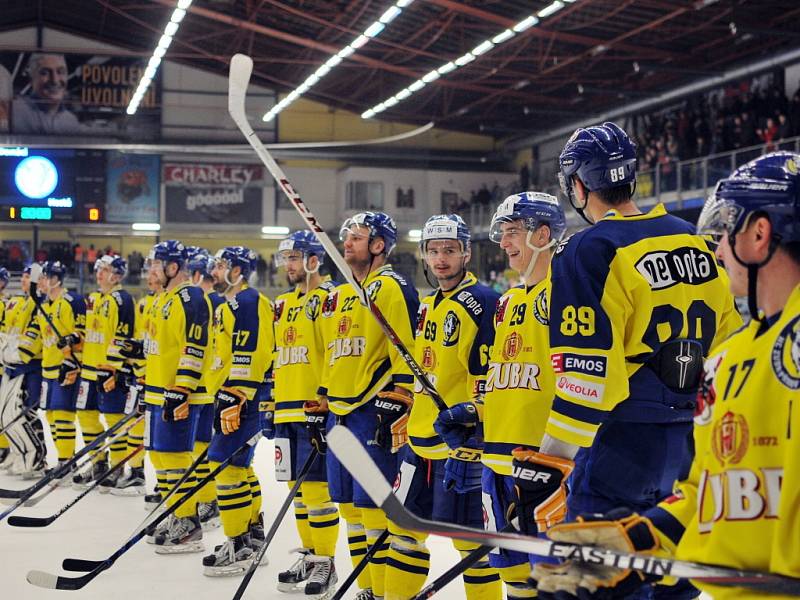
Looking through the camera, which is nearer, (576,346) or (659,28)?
(576,346)

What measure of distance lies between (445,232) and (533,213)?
65 cm

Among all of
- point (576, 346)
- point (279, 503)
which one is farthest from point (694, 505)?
point (279, 503)

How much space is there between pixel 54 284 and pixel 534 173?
54.9 feet

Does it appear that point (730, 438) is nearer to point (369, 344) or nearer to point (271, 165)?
point (271, 165)

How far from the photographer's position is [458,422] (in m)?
3.24

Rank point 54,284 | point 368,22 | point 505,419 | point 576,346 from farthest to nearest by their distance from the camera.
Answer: point 368,22 → point 54,284 → point 505,419 → point 576,346

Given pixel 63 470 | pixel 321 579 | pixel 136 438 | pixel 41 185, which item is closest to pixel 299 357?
pixel 321 579

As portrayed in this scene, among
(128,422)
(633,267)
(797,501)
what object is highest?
(633,267)

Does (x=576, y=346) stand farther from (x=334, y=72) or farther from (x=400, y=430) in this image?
(x=334, y=72)

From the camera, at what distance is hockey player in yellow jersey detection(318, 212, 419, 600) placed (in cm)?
392

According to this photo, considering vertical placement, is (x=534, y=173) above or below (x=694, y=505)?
above

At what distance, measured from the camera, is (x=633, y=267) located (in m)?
2.37

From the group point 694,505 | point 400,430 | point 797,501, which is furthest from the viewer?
point 400,430

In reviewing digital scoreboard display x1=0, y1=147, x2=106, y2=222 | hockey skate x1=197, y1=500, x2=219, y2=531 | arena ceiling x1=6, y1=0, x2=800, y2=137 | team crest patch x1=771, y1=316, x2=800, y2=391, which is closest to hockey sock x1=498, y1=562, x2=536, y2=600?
team crest patch x1=771, y1=316, x2=800, y2=391
